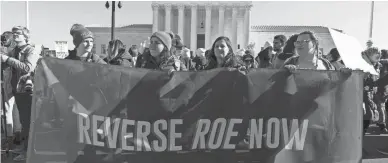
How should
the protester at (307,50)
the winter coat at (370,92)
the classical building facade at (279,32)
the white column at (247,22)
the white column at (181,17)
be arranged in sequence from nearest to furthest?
the protester at (307,50)
the winter coat at (370,92)
the classical building facade at (279,32)
the white column at (247,22)
the white column at (181,17)

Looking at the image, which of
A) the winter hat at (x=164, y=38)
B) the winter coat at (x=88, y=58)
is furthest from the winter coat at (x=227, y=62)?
the winter coat at (x=88, y=58)

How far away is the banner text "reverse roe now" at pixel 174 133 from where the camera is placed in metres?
3.36

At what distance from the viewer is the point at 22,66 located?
4.89 m

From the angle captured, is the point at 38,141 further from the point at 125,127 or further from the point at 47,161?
the point at 125,127

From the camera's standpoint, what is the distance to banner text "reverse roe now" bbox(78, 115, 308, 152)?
3363mm

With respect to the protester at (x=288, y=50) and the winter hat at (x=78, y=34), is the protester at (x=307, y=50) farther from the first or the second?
the winter hat at (x=78, y=34)

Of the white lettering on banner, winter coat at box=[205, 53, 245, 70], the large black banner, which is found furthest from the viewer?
winter coat at box=[205, 53, 245, 70]

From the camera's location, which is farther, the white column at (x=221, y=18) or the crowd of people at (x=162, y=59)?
the white column at (x=221, y=18)

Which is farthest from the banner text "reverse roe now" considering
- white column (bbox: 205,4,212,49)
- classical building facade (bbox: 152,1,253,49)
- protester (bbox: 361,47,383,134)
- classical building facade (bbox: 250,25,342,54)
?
white column (bbox: 205,4,212,49)

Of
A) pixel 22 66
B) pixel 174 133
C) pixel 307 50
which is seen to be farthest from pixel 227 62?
pixel 22 66

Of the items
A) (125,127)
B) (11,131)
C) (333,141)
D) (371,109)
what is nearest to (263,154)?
(333,141)

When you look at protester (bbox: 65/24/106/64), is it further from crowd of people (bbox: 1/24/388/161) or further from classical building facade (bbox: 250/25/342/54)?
classical building facade (bbox: 250/25/342/54)

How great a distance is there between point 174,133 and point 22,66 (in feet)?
8.00

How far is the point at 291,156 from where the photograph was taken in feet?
11.7
